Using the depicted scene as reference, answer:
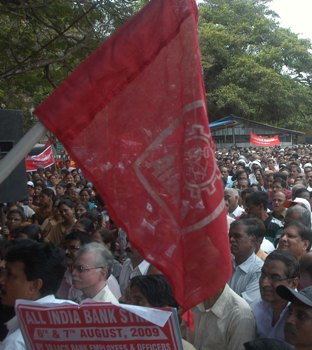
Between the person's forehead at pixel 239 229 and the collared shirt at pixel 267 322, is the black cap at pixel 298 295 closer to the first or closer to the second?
the collared shirt at pixel 267 322

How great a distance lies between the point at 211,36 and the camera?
34125 millimetres

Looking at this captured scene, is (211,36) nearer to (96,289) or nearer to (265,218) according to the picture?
(265,218)

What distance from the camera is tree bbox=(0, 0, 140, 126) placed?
7.48 m

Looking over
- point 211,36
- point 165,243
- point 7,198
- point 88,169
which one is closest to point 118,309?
point 165,243

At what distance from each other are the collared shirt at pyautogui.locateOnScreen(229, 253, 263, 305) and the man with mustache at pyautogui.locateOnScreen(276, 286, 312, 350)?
1.20 meters

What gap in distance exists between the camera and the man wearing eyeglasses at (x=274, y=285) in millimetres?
3193

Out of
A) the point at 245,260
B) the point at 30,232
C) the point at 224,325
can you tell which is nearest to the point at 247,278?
the point at 245,260

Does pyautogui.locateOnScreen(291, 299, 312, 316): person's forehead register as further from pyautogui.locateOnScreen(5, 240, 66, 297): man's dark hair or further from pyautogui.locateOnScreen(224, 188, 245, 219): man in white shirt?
pyautogui.locateOnScreen(224, 188, 245, 219): man in white shirt

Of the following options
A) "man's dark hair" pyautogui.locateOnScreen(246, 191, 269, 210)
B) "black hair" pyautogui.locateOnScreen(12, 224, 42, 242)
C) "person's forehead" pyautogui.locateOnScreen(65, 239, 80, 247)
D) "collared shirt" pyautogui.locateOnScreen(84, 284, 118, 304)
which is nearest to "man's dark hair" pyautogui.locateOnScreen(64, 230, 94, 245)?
"person's forehead" pyautogui.locateOnScreen(65, 239, 80, 247)

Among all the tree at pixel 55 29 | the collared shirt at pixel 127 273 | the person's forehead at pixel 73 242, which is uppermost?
the tree at pixel 55 29

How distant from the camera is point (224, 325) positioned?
9.95 ft

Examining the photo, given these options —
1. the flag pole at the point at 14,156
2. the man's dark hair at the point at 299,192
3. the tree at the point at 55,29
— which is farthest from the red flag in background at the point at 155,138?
the man's dark hair at the point at 299,192

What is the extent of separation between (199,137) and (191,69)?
0.96 ft

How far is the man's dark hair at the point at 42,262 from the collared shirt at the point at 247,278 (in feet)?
4.55
